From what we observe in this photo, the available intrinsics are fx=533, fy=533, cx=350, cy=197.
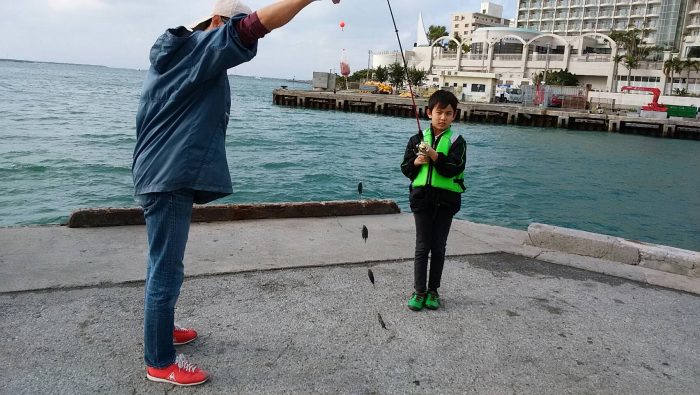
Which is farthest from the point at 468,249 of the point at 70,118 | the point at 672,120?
the point at 672,120

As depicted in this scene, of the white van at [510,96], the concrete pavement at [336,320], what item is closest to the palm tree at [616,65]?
the white van at [510,96]

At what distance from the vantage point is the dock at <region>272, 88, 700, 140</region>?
43.5 meters

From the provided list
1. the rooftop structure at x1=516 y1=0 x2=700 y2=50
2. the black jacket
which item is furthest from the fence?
the black jacket

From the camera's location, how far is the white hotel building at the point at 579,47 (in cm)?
7538

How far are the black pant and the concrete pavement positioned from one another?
221mm

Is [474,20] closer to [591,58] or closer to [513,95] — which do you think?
[591,58]

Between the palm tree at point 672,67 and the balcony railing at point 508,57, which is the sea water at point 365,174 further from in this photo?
the balcony railing at point 508,57

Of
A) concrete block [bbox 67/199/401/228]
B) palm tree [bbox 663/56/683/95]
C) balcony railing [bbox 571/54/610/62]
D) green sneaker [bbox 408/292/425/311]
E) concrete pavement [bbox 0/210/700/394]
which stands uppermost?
balcony railing [bbox 571/54/610/62]

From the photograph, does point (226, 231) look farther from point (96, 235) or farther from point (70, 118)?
point (70, 118)

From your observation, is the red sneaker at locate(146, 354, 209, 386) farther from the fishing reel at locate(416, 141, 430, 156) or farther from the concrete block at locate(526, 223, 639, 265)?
the concrete block at locate(526, 223, 639, 265)

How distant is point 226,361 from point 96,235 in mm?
2769

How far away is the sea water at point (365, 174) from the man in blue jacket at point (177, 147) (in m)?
10.7

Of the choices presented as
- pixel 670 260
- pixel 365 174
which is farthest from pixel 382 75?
pixel 670 260

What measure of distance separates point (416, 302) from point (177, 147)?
2.08 metres
